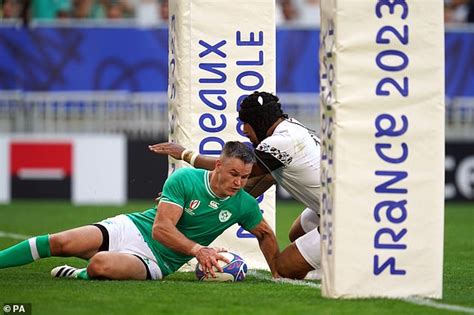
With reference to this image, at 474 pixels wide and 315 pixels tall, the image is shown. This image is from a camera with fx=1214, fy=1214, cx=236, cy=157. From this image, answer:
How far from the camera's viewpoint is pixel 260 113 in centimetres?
970

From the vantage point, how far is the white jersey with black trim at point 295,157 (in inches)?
377

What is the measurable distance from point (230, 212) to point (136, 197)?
39.2 feet

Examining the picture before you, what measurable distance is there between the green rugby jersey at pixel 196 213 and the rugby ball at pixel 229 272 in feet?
0.71

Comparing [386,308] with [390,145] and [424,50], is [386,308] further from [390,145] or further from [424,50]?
[424,50]

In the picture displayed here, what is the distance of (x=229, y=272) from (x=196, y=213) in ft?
2.03

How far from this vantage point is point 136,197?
21250 mm

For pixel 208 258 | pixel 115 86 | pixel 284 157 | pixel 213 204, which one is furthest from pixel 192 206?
pixel 115 86

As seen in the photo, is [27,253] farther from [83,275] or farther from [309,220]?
[309,220]

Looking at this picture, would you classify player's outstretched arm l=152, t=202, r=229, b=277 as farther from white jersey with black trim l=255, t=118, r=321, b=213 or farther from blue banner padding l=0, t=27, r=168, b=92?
blue banner padding l=0, t=27, r=168, b=92

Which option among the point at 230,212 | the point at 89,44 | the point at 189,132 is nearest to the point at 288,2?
the point at 89,44

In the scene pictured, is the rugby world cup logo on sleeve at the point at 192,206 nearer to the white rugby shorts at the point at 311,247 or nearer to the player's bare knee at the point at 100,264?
the player's bare knee at the point at 100,264

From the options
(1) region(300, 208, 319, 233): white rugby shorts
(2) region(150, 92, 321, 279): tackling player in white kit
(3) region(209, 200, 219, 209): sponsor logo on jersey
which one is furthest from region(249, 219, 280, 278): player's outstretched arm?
(1) region(300, 208, 319, 233): white rugby shorts

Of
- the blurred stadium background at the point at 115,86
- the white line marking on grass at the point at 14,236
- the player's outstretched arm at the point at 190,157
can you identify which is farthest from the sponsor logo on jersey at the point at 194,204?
the blurred stadium background at the point at 115,86
